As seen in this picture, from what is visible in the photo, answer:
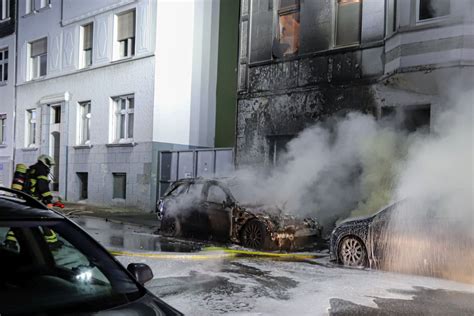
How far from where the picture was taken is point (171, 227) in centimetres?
1121

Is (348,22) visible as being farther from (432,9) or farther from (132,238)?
(132,238)

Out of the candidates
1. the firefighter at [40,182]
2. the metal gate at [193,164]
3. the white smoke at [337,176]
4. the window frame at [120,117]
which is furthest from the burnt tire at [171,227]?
the window frame at [120,117]

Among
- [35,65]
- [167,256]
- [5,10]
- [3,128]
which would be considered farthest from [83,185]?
[167,256]

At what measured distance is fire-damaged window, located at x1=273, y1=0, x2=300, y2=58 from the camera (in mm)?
14602

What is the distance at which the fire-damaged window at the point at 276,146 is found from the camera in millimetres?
14320

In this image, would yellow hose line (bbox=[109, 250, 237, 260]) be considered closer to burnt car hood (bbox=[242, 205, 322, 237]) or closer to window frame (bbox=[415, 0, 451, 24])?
burnt car hood (bbox=[242, 205, 322, 237])

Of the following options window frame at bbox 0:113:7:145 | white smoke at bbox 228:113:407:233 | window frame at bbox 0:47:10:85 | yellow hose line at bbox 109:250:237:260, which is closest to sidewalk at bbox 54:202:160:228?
white smoke at bbox 228:113:407:233

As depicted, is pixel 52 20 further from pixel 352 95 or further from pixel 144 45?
pixel 352 95

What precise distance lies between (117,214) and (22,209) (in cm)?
1417

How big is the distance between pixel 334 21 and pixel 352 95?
7.60 feet

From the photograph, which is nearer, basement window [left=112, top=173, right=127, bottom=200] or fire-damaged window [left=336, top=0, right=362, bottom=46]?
fire-damaged window [left=336, top=0, right=362, bottom=46]

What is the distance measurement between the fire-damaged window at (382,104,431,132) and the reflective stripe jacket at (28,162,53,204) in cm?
805

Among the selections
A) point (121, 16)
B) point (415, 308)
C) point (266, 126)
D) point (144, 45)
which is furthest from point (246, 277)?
point (121, 16)

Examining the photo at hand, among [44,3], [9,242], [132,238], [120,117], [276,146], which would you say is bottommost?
[132,238]
